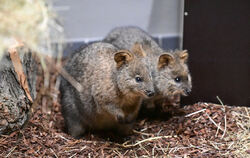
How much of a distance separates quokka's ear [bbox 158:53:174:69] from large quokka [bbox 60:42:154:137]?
36 centimetres

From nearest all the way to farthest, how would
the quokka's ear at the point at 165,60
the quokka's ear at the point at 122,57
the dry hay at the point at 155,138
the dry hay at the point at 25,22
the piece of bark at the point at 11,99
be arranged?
the dry hay at the point at 25,22, the piece of bark at the point at 11,99, the dry hay at the point at 155,138, the quokka's ear at the point at 122,57, the quokka's ear at the point at 165,60

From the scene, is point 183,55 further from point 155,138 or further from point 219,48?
point 155,138

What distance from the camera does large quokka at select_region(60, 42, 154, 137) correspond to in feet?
18.7

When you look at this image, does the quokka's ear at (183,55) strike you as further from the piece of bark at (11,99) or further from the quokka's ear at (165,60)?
the piece of bark at (11,99)

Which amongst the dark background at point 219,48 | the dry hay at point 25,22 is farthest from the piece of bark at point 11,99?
the dark background at point 219,48

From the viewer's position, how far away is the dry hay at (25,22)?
151 inches

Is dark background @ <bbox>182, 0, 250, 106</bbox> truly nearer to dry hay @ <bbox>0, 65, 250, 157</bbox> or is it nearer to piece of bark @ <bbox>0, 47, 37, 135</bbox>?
dry hay @ <bbox>0, 65, 250, 157</bbox>

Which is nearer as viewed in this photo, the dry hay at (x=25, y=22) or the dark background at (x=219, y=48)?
the dry hay at (x=25, y=22)

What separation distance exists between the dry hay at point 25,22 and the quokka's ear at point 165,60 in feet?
7.74

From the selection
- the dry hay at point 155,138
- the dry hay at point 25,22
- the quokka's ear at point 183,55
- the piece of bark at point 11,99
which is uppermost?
the dry hay at point 25,22

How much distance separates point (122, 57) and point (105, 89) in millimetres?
559

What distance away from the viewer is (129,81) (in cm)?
569

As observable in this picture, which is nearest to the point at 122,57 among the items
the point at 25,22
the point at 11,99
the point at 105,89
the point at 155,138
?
the point at 105,89

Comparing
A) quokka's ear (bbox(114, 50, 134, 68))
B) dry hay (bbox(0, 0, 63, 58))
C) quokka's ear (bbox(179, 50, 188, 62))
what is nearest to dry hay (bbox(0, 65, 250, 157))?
quokka's ear (bbox(179, 50, 188, 62))
